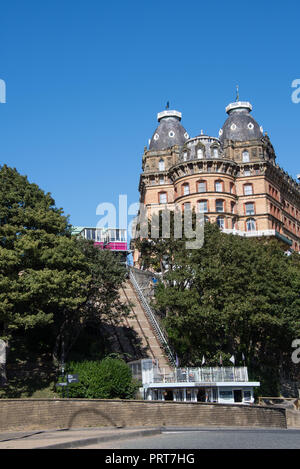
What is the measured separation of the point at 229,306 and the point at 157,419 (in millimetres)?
12727

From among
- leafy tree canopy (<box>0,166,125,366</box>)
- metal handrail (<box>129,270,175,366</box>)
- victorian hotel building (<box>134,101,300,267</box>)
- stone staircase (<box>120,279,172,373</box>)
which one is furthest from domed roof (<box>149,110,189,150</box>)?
leafy tree canopy (<box>0,166,125,366</box>)

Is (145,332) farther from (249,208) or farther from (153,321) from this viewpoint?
(249,208)

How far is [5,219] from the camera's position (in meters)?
42.9

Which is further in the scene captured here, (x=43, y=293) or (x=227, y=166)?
(x=227, y=166)

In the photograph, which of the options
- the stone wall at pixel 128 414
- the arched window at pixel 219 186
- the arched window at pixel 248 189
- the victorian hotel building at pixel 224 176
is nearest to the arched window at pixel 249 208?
the victorian hotel building at pixel 224 176

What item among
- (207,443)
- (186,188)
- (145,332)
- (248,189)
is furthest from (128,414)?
(248,189)

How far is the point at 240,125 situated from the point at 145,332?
4162 cm

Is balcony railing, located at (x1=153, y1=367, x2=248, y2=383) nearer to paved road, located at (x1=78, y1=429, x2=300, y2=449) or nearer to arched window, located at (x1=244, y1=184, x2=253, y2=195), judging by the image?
paved road, located at (x1=78, y1=429, x2=300, y2=449)

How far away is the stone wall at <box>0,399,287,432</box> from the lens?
2886 centimetres

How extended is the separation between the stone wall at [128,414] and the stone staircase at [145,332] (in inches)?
449

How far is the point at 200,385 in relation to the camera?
3856 centimetres

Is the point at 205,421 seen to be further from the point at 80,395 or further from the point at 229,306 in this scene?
the point at 229,306

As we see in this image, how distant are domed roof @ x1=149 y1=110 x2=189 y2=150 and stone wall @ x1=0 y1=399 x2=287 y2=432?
2235 inches

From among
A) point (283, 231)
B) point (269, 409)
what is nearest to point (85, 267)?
point (269, 409)
